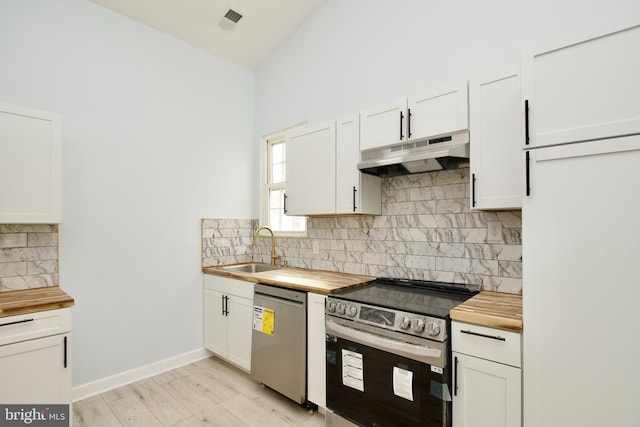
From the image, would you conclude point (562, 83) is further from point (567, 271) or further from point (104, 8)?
point (104, 8)

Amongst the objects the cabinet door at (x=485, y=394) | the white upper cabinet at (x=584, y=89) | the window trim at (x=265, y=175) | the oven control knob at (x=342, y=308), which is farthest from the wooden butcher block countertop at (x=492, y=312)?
the window trim at (x=265, y=175)

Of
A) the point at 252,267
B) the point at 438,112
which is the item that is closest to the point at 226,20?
the point at 438,112

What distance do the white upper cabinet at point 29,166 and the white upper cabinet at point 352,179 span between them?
204cm

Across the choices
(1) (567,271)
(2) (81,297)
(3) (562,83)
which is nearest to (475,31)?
(3) (562,83)

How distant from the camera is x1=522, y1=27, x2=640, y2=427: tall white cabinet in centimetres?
127

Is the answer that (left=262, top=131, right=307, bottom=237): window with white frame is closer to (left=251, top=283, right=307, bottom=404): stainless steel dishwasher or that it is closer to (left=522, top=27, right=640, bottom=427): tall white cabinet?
(left=251, top=283, right=307, bottom=404): stainless steel dishwasher

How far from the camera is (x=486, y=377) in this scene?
158cm

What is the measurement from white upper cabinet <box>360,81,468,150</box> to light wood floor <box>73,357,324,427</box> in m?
2.14

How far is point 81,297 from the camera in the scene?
2693 millimetres

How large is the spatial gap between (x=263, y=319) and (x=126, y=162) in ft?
6.26

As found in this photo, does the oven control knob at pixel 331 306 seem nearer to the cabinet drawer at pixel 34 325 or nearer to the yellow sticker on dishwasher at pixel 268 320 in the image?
the yellow sticker on dishwasher at pixel 268 320

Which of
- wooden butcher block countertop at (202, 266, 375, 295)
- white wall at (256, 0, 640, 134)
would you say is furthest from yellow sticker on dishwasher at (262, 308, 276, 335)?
white wall at (256, 0, 640, 134)

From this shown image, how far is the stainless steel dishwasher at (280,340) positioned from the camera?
240 cm

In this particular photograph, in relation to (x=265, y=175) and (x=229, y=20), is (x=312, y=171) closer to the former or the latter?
(x=265, y=175)
